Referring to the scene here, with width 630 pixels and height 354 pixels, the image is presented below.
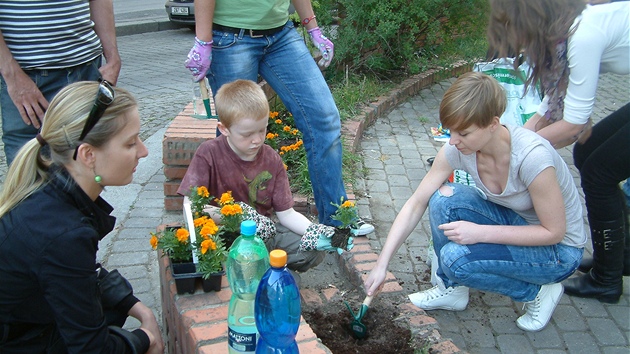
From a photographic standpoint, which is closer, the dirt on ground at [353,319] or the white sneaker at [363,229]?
the dirt on ground at [353,319]

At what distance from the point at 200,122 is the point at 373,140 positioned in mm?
1972

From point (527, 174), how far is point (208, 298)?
1.46m

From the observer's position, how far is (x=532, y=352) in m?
2.76

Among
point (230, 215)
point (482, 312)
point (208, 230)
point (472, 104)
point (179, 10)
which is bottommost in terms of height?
point (179, 10)

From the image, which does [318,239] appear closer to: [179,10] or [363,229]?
[363,229]

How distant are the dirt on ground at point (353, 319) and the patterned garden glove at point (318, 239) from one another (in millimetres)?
288

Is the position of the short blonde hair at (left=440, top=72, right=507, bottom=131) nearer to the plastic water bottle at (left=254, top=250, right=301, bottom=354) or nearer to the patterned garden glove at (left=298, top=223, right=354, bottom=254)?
the patterned garden glove at (left=298, top=223, right=354, bottom=254)

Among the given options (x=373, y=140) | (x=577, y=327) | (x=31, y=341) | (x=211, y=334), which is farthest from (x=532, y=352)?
(x=373, y=140)

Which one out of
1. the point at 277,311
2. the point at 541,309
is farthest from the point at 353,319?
the point at 277,311

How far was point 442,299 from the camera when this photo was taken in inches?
118

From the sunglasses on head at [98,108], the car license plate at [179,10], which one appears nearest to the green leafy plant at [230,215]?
the sunglasses on head at [98,108]

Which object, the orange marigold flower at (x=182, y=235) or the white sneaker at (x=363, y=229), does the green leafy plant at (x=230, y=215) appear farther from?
the white sneaker at (x=363, y=229)

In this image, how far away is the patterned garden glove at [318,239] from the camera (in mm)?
2680

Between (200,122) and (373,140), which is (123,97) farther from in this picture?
(373,140)
